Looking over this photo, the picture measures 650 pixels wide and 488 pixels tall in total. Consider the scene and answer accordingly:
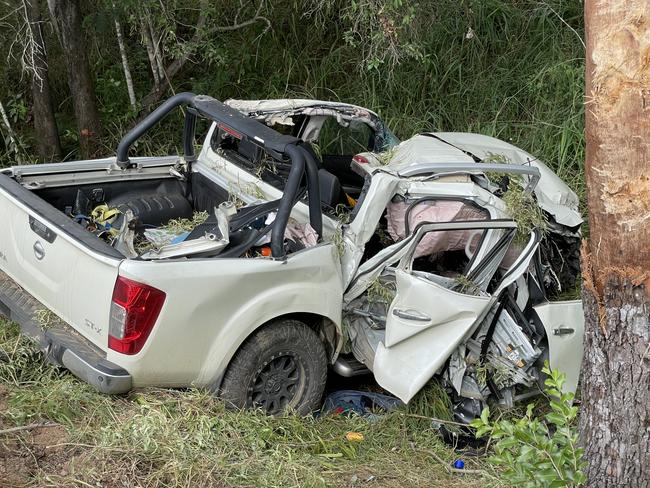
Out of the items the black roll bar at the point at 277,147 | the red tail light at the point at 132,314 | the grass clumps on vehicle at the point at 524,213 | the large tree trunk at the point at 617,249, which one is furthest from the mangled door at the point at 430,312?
the red tail light at the point at 132,314

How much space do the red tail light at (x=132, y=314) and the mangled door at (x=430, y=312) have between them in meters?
1.33

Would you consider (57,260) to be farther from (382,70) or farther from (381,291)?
(382,70)

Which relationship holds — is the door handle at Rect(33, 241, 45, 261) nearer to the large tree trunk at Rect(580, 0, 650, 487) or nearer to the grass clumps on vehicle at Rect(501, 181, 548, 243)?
the grass clumps on vehicle at Rect(501, 181, 548, 243)

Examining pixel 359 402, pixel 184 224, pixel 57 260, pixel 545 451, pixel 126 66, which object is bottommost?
pixel 359 402

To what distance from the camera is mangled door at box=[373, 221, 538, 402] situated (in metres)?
4.89

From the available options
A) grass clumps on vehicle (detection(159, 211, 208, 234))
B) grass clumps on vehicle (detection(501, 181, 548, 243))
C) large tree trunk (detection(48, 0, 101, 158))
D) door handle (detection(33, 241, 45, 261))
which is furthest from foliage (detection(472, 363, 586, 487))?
large tree trunk (detection(48, 0, 101, 158))

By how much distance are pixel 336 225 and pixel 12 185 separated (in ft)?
5.97

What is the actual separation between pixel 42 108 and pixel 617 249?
6.25m

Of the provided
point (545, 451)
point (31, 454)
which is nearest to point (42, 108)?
point (31, 454)

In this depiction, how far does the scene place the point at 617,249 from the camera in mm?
3666

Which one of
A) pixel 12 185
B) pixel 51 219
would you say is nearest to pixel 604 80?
pixel 51 219

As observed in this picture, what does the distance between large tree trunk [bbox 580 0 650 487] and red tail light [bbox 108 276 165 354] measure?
6.50 ft

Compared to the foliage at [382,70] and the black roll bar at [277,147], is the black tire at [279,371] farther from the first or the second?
the foliage at [382,70]

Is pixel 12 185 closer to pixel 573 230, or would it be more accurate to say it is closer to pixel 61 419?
pixel 61 419
